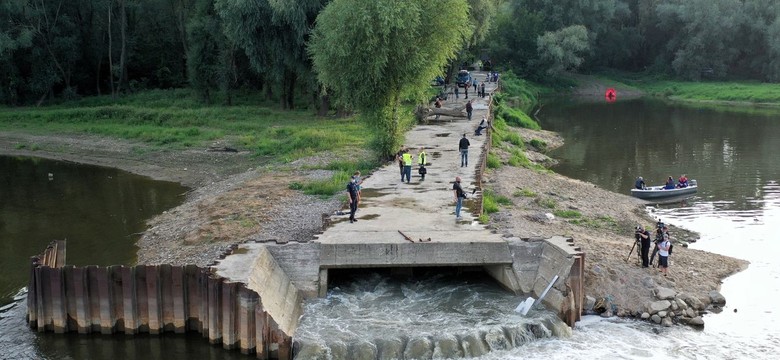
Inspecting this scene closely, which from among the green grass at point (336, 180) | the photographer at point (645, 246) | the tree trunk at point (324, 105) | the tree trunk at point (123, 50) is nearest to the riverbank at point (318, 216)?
the photographer at point (645, 246)

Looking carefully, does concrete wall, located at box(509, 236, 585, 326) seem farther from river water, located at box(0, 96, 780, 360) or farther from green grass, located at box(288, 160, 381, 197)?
green grass, located at box(288, 160, 381, 197)

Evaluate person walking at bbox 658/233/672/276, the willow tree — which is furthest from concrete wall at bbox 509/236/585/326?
the willow tree

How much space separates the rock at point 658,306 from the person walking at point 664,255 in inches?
89.5

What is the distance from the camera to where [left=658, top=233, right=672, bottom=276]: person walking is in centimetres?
2606

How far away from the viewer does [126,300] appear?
22531mm

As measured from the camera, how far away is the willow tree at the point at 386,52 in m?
38.4

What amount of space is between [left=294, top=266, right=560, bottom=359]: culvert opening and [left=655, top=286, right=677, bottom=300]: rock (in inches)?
149

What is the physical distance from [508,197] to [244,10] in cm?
3263

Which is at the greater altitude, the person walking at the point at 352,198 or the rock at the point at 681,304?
the person walking at the point at 352,198

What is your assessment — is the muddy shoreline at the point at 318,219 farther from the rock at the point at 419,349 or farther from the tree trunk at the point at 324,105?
the tree trunk at the point at 324,105

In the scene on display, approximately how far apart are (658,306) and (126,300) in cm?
1527

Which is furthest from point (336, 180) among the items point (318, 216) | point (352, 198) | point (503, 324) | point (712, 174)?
point (712, 174)

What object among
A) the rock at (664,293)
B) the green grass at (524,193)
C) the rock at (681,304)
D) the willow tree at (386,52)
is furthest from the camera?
the green grass at (524,193)

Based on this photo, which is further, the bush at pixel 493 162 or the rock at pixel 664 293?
the bush at pixel 493 162
